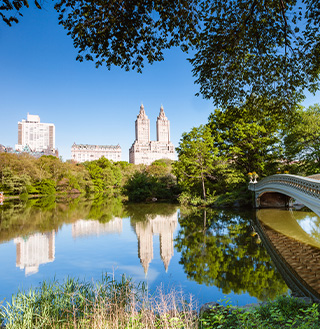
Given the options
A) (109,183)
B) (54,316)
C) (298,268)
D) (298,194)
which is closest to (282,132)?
(298,194)

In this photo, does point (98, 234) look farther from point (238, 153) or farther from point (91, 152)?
point (91, 152)

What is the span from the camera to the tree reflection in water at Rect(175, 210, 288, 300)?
6.58 meters

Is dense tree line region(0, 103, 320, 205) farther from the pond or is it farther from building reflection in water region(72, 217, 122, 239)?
building reflection in water region(72, 217, 122, 239)

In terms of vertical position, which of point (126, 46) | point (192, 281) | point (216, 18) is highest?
point (216, 18)

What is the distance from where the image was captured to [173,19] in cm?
518

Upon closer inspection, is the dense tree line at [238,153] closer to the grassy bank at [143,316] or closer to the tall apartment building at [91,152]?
the grassy bank at [143,316]

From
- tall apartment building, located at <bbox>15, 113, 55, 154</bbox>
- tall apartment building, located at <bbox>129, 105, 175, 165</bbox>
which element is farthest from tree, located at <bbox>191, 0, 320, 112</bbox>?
tall apartment building, located at <bbox>15, 113, 55, 154</bbox>

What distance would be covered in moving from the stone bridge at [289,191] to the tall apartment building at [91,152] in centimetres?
11998

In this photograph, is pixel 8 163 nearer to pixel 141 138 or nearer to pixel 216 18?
pixel 216 18

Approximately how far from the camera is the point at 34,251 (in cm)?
1006

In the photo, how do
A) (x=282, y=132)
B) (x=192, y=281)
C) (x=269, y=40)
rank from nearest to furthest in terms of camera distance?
(x=269, y=40) → (x=192, y=281) → (x=282, y=132)

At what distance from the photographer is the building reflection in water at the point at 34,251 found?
8.56 m

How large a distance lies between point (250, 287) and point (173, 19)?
21.2 ft

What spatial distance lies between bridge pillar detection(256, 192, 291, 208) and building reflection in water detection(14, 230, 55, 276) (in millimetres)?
16141
